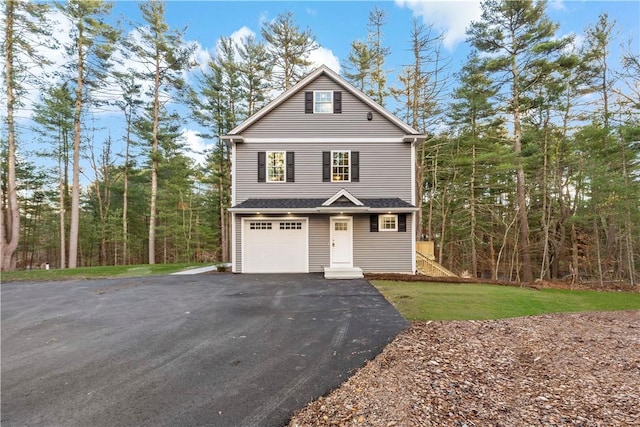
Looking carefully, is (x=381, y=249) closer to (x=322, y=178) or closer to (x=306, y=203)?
(x=306, y=203)

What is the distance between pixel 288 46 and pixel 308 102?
8635 millimetres

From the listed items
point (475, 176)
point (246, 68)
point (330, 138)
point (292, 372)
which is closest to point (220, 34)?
point (246, 68)

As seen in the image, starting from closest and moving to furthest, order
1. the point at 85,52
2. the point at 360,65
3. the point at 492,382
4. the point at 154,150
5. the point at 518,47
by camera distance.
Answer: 1. the point at 492,382
2. the point at 518,47
3. the point at 85,52
4. the point at 154,150
5. the point at 360,65

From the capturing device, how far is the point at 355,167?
36.3ft

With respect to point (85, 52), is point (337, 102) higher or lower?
lower

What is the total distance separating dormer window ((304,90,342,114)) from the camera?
11.2m

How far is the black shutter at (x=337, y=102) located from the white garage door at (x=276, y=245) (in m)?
4.80

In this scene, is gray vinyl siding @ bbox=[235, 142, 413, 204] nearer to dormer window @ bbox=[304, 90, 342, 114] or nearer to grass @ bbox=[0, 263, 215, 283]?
dormer window @ bbox=[304, 90, 342, 114]

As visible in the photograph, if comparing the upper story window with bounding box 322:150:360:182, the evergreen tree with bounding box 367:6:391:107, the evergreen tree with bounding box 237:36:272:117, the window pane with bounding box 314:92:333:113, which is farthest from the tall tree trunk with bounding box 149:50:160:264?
the evergreen tree with bounding box 367:6:391:107

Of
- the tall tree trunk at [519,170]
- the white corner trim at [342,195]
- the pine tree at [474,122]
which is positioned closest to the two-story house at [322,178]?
the white corner trim at [342,195]

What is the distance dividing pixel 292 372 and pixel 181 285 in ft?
21.7

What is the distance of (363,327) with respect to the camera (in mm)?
4695

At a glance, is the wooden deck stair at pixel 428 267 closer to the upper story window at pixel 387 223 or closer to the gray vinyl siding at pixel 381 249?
the gray vinyl siding at pixel 381 249

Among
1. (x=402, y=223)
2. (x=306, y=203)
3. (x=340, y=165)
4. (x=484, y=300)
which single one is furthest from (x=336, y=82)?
(x=484, y=300)
